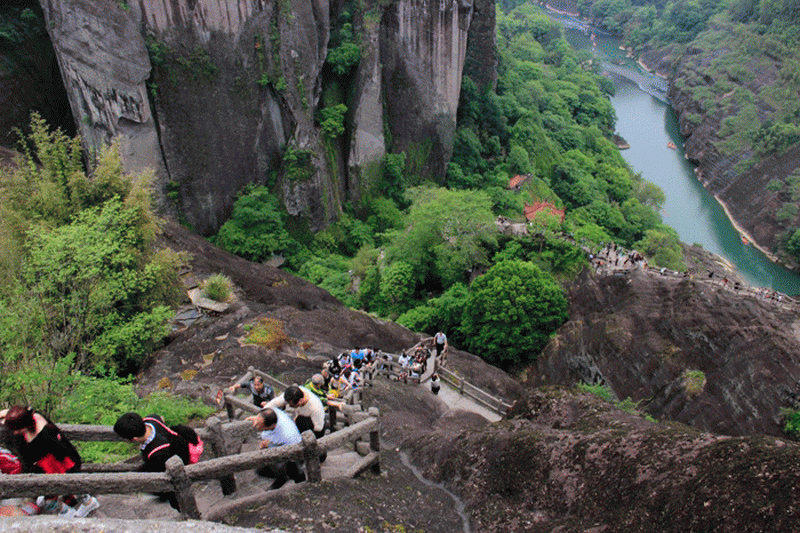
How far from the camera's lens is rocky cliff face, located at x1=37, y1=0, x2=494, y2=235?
1145 inches

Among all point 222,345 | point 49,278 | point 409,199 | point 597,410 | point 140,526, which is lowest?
point 409,199

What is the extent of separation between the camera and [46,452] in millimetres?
6266

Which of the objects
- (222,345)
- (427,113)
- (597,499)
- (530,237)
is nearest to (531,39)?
(427,113)

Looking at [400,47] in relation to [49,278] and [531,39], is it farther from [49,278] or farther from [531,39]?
[531,39]

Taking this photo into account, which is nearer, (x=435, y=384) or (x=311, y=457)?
(x=311, y=457)

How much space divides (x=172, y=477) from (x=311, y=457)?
1.78m

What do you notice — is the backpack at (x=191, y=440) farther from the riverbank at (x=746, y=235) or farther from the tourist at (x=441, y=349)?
the riverbank at (x=746, y=235)

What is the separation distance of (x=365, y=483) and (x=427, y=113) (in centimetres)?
3745

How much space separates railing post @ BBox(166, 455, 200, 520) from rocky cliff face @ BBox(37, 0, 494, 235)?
24025 millimetres

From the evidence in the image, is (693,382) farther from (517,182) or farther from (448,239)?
(517,182)

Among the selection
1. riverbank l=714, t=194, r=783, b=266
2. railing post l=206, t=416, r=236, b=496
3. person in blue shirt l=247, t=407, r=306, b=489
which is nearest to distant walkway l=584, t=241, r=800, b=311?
person in blue shirt l=247, t=407, r=306, b=489

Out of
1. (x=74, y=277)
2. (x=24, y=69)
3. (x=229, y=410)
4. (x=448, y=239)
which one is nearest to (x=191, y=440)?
(x=229, y=410)

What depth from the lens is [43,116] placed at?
103 feet

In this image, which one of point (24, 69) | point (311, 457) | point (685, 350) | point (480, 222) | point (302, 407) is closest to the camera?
point (311, 457)
